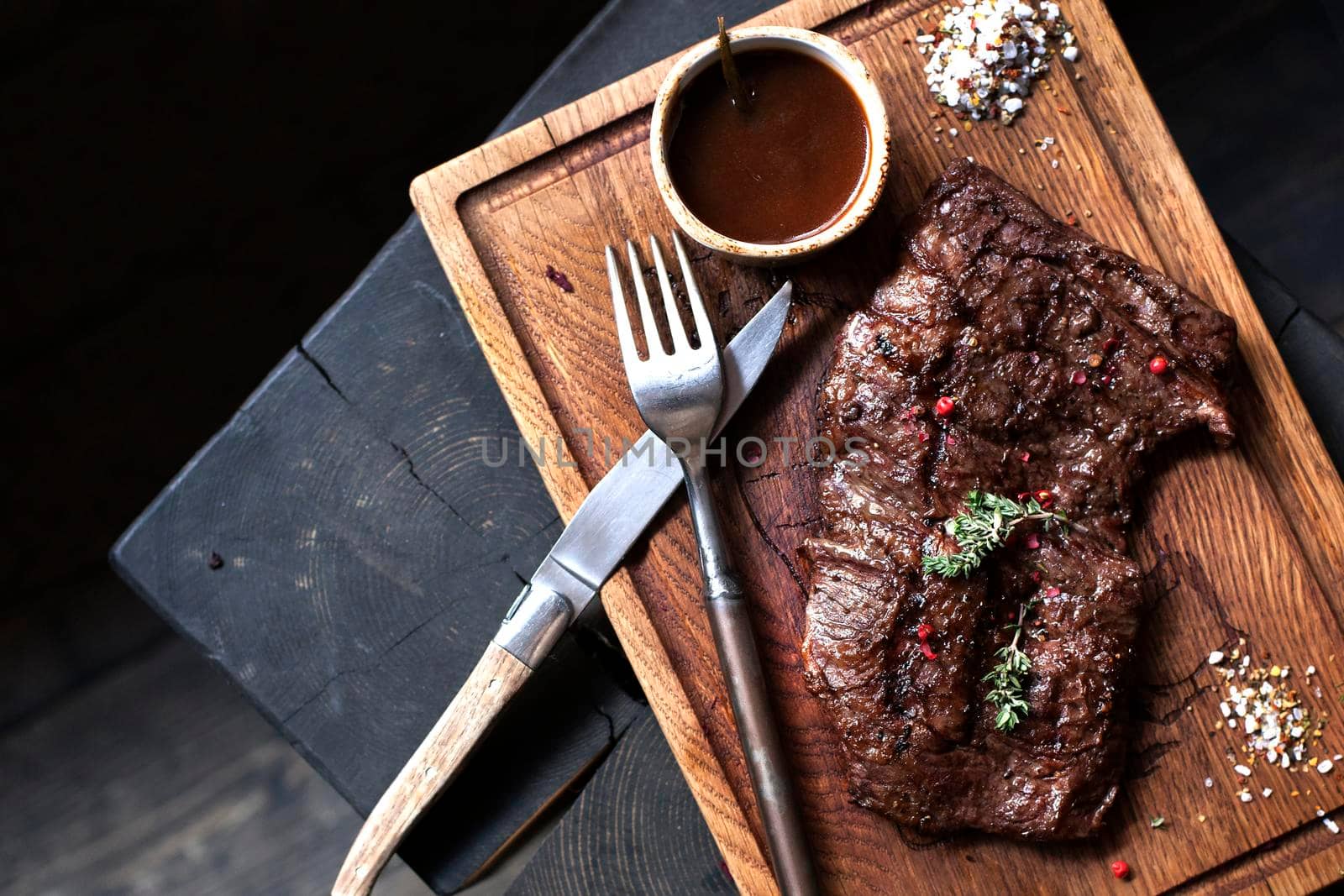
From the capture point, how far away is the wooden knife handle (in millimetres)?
2580

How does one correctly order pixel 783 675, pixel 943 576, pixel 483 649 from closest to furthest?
pixel 943 576 → pixel 783 675 → pixel 483 649

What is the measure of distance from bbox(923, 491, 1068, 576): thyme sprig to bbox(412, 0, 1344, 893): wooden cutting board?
0.41 metres

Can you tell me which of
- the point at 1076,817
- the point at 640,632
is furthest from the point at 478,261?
the point at 1076,817

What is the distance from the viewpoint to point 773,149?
96.0 inches

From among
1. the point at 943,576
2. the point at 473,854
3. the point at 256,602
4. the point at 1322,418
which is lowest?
the point at 1322,418

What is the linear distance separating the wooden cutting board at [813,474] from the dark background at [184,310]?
4.52 feet

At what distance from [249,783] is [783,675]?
2.51 m

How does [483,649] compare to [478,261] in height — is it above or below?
below

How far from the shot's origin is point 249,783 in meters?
3.90

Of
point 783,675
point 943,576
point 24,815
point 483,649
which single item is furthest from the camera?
point 24,815

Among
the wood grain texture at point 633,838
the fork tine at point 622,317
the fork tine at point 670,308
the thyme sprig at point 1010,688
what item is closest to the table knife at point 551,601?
the fork tine at point 670,308

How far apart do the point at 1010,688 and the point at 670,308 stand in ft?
4.28

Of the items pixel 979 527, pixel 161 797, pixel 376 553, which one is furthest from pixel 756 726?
pixel 161 797

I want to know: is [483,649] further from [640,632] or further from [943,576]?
[943,576]
